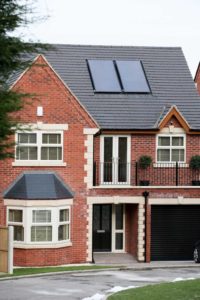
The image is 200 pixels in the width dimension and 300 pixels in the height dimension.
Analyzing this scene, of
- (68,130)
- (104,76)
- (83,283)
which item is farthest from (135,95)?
(83,283)

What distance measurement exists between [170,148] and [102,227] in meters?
4.47

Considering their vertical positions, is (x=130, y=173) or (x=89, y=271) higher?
(x=130, y=173)

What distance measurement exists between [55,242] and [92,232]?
205cm

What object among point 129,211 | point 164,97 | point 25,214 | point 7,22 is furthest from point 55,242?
point 7,22

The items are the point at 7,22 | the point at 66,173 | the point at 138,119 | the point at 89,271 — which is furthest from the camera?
the point at 138,119

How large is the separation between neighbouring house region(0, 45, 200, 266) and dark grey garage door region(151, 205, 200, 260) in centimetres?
4

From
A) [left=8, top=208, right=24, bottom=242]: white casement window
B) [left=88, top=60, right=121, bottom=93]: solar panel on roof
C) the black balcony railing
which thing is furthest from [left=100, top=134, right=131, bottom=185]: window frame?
[left=8, top=208, right=24, bottom=242]: white casement window

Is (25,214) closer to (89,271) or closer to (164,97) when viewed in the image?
(89,271)

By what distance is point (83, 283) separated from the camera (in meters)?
27.8

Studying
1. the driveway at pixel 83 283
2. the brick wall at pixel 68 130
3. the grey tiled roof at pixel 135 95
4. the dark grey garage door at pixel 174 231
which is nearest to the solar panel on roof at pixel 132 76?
the grey tiled roof at pixel 135 95

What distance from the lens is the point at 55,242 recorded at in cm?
3266

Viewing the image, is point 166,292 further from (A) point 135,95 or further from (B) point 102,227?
(A) point 135,95

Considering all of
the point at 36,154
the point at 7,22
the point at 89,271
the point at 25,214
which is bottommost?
the point at 89,271

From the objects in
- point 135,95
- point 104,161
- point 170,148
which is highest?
point 135,95
